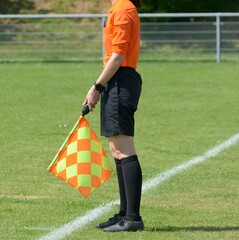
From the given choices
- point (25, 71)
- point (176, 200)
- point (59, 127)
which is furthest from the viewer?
point (25, 71)

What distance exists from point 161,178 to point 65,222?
2.34 meters

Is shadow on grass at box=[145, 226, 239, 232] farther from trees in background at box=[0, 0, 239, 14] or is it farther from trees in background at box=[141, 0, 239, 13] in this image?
trees in background at box=[0, 0, 239, 14]

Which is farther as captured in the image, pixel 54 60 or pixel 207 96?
pixel 54 60

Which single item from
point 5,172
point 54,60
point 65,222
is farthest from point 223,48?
point 65,222

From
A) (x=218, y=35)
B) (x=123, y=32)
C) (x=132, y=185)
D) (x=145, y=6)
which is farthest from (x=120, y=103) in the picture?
(x=145, y=6)

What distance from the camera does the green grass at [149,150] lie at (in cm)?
783

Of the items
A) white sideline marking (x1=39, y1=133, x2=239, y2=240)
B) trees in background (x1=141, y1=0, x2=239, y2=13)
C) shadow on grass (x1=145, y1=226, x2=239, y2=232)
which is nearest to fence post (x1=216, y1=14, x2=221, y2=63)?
trees in background (x1=141, y1=0, x2=239, y2=13)

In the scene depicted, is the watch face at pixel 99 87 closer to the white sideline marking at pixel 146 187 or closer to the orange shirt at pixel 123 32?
the orange shirt at pixel 123 32

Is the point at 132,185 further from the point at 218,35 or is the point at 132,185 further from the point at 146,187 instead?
the point at 218,35

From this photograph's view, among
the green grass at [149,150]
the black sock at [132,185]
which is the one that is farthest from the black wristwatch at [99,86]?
the green grass at [149,150]

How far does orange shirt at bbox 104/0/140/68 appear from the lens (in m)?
7.28

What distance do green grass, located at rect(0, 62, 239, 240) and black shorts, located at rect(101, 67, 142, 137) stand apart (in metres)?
0.79

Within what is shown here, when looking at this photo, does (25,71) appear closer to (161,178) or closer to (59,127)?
(59,127)

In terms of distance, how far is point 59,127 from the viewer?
46.4 feet
